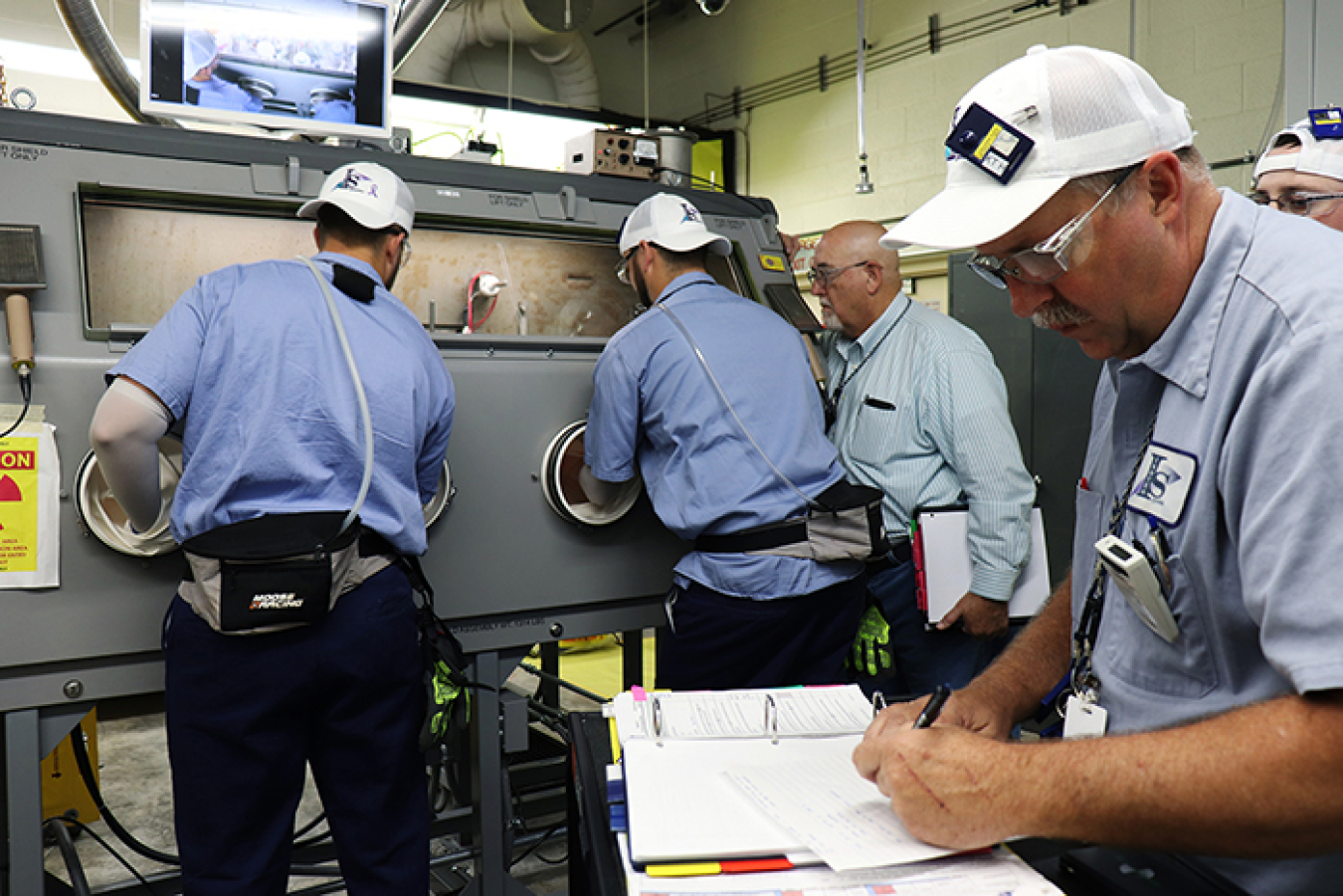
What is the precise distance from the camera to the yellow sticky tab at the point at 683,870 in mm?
779

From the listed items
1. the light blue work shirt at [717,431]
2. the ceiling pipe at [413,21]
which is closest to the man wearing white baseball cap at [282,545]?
the light blue work shirt at [717,431]

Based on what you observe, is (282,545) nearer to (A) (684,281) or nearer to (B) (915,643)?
(A) (684,281)

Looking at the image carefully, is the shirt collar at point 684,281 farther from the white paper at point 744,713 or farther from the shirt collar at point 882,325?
the white paper at point 744,713

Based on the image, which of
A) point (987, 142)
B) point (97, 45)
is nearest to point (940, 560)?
point (987, 142)

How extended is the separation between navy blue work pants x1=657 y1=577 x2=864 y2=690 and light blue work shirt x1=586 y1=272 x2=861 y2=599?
37 mm

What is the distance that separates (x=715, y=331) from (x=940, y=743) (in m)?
1.44

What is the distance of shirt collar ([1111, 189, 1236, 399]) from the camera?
82 cm

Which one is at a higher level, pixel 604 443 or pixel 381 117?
pixel 381 117

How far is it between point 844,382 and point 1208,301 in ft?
5.83

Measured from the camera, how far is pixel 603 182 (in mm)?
2684

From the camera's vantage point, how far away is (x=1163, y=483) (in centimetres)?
85

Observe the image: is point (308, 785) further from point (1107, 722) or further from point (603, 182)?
point (1107, 722)

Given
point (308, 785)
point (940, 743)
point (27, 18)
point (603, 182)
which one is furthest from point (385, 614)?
point (27, 18)

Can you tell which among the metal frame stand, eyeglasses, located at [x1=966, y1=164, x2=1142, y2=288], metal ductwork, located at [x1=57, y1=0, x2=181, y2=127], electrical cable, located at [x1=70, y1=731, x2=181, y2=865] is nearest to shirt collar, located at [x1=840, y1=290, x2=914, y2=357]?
eyeglasses, located at [x1=966, y1=164, x2=1142, y2=288]
